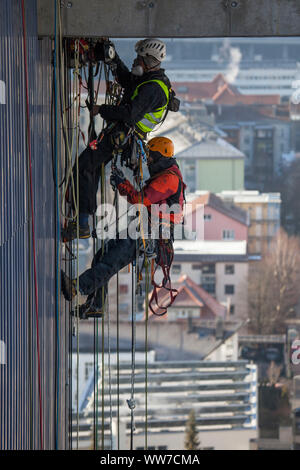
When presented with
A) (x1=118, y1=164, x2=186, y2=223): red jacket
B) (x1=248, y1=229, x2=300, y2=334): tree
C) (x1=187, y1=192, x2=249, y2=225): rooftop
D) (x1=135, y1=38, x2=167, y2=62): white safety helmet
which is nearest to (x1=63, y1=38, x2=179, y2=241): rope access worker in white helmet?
(x1=135, y1=38, x2=167, y2=62): white safety helmet

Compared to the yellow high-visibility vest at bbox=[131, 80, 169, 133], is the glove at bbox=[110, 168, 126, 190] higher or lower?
lower

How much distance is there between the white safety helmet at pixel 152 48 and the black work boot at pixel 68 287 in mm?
1219

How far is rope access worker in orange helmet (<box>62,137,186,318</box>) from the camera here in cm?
477

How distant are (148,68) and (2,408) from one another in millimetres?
2145

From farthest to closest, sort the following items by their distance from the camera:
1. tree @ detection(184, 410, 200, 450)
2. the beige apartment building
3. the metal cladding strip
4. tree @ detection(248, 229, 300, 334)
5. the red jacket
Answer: the beige apartment building
tree @ detection(248, 229, 300, 334)
tree @ detection(184, 410, 200, 450)
the red jacket
the metal cladding strip

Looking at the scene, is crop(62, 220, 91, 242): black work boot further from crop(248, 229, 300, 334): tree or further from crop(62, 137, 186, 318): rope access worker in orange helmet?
crop(248, 229, 300, 334): tree

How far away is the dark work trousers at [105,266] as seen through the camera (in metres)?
4.82

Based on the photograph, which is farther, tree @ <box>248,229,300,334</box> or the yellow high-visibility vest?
tree @ <box>248,229,300,334</box>

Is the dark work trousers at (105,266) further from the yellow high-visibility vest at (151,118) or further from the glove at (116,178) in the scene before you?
the yellow high-visibility vest at (151,118)

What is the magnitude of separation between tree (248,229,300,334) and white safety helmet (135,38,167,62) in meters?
28.9

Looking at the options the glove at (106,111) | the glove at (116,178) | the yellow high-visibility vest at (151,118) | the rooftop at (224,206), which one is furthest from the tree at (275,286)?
the glove at (106,111)

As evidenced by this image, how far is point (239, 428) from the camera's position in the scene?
92.7 feet

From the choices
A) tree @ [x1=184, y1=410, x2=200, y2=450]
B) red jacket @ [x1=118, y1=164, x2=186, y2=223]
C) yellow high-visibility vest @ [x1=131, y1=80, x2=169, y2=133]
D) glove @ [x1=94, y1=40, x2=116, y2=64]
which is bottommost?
tree @ [x1=184, y1=410, x2=200, y2=450]
